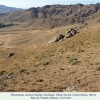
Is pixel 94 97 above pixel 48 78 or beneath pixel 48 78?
above

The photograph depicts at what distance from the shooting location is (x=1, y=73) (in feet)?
72.5

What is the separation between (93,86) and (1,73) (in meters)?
11.4

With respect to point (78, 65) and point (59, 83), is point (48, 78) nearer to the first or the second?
point (59, 83)

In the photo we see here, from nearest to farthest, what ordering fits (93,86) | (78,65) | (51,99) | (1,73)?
1. (51,99)
2. (93,86)
3. (78,65)
4. (1,73)

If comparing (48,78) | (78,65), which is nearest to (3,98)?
(48,78)

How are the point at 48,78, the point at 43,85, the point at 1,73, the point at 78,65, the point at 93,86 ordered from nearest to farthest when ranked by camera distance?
1. the point at 93,86
2. the point at 43,85
3. the point at 48,78
4. the point at 78,65
5. the point at 1,73

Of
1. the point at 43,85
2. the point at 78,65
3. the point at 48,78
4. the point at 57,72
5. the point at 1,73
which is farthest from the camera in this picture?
the point at 1,73

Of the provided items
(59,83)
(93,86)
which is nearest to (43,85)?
(59,83)

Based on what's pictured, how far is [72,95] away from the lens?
415 inches

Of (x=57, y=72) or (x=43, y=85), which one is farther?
(x=57, y=72)

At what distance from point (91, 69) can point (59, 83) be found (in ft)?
12.8

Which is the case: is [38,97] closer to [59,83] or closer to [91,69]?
[59,83]

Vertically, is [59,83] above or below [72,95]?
below

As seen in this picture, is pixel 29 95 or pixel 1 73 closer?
pixel 29 95
